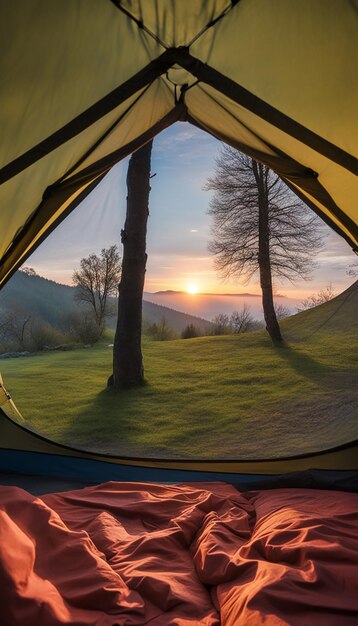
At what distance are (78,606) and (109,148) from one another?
2.29 m

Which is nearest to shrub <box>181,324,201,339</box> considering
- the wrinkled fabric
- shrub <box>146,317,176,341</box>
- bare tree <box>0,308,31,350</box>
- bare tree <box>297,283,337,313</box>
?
shrub <box>146,317,176,341</box>

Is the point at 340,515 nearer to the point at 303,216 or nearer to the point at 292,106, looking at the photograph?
the point at 292,106

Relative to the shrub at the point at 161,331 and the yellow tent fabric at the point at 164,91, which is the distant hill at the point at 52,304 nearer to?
the shrub at the point at 161,331

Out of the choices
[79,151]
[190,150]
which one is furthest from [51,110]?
[190,150]

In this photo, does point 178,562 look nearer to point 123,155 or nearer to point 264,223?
point 123,155

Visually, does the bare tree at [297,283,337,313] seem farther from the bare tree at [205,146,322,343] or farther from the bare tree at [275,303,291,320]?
the bare tree at [205,146,322,343]

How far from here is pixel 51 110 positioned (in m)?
2.14

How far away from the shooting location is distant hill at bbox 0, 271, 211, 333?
20.6 feet

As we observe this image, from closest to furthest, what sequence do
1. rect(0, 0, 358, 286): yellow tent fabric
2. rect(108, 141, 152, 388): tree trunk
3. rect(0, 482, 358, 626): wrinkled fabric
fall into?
rect(0, 482, 358, 626): wrinkled fabric < rect(0, 0, 358, 286): yellow tent fabric < rect(108, 141, 152, 388): tree trunk

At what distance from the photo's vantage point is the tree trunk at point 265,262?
615cm

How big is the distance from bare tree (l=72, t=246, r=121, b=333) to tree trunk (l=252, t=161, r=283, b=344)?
2.08 metres

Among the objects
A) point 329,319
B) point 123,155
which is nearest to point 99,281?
point 329,319

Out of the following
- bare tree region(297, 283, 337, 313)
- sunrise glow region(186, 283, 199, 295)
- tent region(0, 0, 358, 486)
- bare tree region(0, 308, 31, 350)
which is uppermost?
tent region(0, 0, 358, 486)

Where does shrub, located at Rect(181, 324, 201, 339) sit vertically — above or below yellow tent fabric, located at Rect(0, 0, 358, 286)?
below
